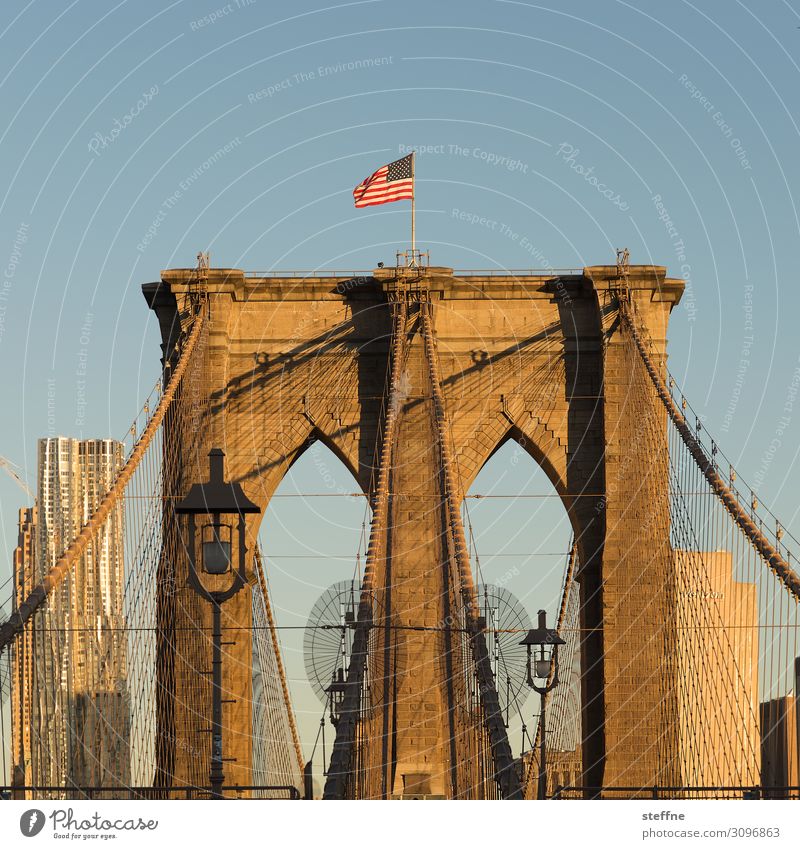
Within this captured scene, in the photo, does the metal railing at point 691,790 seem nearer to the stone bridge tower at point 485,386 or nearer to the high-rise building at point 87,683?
the stone bridge tower at point 485,386

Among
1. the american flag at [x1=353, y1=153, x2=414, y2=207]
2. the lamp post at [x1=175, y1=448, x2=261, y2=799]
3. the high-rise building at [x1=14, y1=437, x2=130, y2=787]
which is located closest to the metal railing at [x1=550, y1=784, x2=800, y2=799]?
the lamp post at [x1=175, y1=448, x2=261, y2=799]

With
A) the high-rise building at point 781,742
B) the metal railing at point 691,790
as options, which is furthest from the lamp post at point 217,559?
the high-rise building at point 781,742

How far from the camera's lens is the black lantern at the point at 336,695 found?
2728cm

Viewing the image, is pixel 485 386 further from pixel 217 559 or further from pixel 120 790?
pixel 217 559

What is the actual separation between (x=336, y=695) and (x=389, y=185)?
1228cm

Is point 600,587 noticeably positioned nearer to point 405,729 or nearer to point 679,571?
point 679,571

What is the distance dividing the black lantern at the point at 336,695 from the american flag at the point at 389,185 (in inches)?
431

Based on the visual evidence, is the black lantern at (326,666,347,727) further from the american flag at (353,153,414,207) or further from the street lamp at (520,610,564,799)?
the american flag at (353,153,414,207)

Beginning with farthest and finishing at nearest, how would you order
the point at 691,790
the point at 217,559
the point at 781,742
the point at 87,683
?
the point at 781,742 < the point at 87,683 < the point at 691,790 < the point at 217,559

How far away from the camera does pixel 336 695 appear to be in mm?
31078

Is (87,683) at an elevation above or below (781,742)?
below

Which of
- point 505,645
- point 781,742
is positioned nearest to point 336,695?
point 505,645

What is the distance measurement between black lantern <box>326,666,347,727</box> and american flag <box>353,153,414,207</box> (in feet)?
35.9

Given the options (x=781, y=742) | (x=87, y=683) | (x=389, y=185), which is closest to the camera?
(x=87, y=683)
